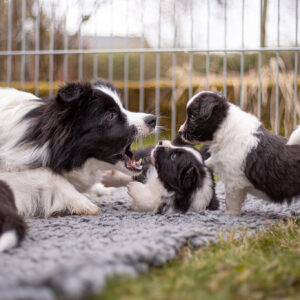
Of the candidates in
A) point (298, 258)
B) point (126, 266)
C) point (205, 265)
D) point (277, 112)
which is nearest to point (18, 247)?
point (126, 266)

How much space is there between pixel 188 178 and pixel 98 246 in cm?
150

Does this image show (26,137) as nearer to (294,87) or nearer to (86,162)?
(86,162)

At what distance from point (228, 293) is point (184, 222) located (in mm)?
1666

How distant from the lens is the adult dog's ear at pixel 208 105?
12.6 feet

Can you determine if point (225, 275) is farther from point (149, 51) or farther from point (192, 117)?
point (149, 51)

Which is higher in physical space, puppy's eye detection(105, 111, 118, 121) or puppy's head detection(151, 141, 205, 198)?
puppy's eye detection(105, 111, 118, 121)

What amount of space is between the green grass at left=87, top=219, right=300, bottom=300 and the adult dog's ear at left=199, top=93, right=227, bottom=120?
1.17 m

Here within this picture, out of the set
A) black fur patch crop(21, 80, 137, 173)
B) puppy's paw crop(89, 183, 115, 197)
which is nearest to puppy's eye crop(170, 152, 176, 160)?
black fur patch crop(21, 80, 137, 173)

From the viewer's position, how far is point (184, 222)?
11.6ft

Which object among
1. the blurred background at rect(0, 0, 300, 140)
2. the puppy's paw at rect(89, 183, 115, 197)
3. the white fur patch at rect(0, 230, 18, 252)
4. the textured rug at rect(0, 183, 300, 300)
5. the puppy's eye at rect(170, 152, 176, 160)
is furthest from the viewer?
the blurred background at rect(0, 0, 300, 140)

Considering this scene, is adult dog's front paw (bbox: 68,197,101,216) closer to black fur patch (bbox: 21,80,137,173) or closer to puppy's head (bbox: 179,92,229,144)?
black fur patch (bbox: 21,80,137,173)

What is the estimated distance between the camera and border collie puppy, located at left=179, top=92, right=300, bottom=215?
143 inches

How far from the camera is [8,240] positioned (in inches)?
103

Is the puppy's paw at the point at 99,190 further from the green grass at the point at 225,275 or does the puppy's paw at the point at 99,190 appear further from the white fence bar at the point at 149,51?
the green grass at the point at 225,275
